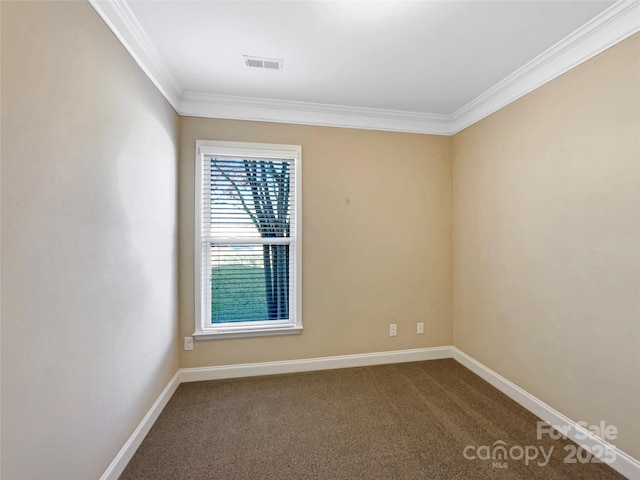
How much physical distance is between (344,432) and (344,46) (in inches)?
104

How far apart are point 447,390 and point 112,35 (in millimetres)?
3449

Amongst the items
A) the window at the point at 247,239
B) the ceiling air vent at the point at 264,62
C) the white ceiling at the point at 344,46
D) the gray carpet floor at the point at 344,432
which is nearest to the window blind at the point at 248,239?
the window at the point at 247,239

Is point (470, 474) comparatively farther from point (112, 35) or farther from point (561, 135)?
point (112, 35)

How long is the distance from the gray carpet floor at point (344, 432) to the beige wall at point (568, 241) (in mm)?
404

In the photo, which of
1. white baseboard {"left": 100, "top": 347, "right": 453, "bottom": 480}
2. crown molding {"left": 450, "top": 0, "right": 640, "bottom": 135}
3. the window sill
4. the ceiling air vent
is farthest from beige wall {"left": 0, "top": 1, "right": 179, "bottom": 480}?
crown molding {"left": 450, "top": 0, "right": 640, "bottom": 135}

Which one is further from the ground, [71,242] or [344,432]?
[71,242]

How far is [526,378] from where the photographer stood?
82.2 inches

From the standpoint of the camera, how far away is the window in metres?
2.52

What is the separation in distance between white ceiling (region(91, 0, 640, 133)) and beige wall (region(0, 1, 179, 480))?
1.13 ft

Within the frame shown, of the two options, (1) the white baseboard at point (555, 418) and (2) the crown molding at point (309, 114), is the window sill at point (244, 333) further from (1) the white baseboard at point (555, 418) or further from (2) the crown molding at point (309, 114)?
(2) the crown molding at point (309, 114)

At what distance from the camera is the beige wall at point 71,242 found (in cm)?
91

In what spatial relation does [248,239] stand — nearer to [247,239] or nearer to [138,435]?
[247,239]

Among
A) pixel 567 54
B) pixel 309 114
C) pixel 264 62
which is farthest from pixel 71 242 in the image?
pixel 567 54

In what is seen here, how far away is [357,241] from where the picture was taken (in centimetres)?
276
